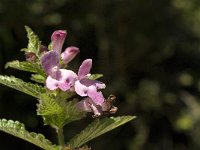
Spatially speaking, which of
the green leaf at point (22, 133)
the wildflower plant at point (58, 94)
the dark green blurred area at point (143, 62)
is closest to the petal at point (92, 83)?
the wildflower plant at point (58, 94)

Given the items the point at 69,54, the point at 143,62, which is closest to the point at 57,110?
the point at 69,54

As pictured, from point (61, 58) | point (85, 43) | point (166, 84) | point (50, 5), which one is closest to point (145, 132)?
point (166, 84)

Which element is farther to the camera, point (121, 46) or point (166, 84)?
point (166, 84)

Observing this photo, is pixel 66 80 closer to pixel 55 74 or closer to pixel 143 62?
pixel 55 74

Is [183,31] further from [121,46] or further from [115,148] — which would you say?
[115,148]

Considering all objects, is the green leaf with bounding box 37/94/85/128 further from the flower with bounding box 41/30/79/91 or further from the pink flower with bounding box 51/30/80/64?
the pink flower with bounding box 51/30/80/64

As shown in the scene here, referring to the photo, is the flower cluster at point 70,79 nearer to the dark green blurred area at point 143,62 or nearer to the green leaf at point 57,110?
the green leaf at point 57,110

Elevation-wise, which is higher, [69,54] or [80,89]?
[69,54]
